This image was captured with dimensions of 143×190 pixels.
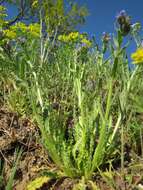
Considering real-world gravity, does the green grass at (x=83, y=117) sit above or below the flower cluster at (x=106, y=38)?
below

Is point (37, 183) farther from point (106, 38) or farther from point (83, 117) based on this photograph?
point (106, 38)

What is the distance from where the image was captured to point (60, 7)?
266 cm

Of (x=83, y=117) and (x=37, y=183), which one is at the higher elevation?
(x=83, y=117)

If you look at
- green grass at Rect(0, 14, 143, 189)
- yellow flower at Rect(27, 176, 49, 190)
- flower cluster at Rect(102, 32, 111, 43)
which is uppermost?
flower cluster at Rect(102, 32, 111, 43)

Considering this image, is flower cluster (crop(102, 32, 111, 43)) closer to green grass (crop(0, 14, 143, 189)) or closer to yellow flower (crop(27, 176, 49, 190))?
green grass (crop(0, 14, 143, 189))

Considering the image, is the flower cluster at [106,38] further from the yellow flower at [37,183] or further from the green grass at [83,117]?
the yellow flower at [37,183]

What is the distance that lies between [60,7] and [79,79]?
88cm

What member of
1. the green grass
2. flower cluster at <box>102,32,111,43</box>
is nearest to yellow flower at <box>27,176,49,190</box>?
the green grass

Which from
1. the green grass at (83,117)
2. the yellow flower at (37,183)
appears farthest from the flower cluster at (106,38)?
the yellow flower at (37,183)

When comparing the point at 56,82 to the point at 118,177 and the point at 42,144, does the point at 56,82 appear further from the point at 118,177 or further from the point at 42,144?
the point at 118,177

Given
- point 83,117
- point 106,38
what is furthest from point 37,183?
point 106,38

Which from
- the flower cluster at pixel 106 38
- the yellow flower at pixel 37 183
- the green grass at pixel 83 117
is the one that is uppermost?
the flower cluster at pixel 106 38

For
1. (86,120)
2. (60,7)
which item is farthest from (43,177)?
(60,7)

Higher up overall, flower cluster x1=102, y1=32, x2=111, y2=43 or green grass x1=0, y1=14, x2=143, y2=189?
flower cluster x1=102, y1=32, x2=111, y2=43
